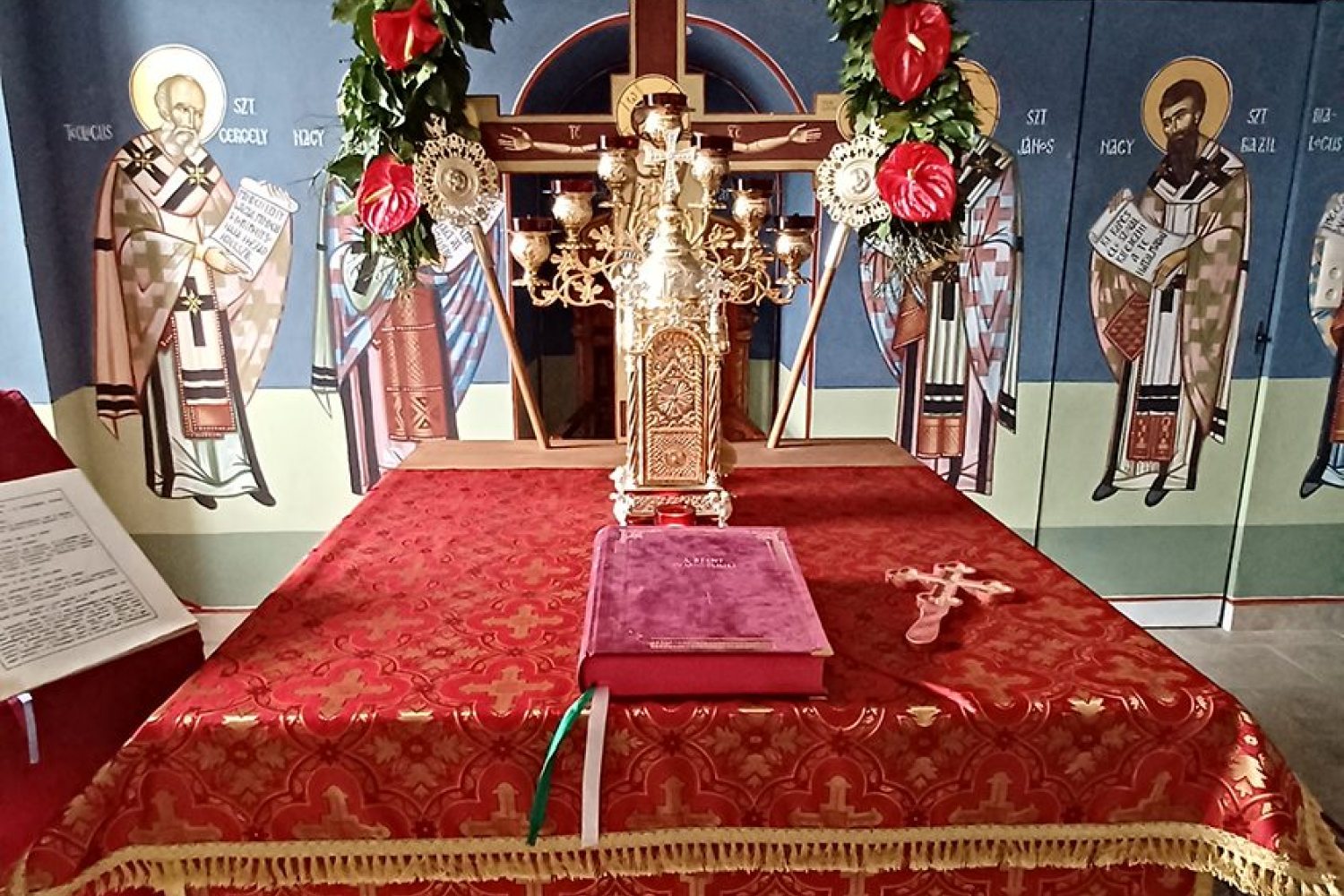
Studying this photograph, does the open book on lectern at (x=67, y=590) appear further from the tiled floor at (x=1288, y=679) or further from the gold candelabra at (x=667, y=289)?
the tiled floor at (x=1288, y=679)

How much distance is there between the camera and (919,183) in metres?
1.78

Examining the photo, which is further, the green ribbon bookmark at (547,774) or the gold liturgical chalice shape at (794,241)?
the gold liturgical chalice shape at (794,241)

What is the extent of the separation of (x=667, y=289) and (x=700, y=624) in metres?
0.69

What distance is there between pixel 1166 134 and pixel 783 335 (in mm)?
1452

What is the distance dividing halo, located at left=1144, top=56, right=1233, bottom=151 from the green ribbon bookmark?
121 inches

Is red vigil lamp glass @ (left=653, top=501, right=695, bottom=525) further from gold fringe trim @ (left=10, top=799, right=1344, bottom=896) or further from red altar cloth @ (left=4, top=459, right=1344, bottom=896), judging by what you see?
gold fringe trim @ (left=10, top=799, right=1344, bottom=896)

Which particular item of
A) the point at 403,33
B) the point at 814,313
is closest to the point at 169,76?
the point at 403,33

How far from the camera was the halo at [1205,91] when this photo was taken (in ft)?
10.4

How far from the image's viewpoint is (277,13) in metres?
2.98

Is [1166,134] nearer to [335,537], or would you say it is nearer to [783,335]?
[783,335]

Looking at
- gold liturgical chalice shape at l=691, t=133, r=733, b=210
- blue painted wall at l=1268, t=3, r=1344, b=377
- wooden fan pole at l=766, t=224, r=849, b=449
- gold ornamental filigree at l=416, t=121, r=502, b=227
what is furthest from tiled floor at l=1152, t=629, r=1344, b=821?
gold ornamental filigree at l=416, t=121, r=502, b=227

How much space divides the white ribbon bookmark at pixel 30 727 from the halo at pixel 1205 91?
344 centimetres

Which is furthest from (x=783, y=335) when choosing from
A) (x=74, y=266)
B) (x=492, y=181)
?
(x=74, y=266)

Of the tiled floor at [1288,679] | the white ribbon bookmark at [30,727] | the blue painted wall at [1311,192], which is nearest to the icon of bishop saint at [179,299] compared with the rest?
the tiled floor at [1288,679]
